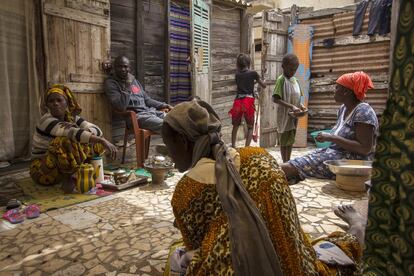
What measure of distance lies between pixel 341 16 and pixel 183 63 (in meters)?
3.68

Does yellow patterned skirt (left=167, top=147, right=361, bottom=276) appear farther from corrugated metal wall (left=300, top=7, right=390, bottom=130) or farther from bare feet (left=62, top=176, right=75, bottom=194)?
corrugated metal wall (left=300, top=7, right=390, bottom=130)

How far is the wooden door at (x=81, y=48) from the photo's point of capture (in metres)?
4.47

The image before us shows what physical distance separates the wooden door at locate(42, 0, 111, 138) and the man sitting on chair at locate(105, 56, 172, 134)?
0.24 metres

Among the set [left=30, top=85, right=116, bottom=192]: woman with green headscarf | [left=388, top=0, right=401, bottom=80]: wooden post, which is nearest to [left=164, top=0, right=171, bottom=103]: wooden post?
[left=30, top=85, right=116, bottom=192]: woman with green headscarf

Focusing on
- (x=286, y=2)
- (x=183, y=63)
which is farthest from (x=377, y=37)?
(x=286, y=2)

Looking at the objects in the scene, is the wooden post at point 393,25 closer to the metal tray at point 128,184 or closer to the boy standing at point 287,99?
the boy standing at point 287,99

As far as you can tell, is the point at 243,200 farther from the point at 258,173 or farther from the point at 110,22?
the point at 110,22

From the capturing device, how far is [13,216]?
3139 mm

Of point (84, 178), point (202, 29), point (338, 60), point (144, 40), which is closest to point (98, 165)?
point (84, 178)

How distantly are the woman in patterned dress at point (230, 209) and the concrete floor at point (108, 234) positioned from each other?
0.99 m

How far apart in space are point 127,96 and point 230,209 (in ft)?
13.6

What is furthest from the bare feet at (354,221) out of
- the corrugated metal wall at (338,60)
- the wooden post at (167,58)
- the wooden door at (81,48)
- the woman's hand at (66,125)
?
the corrugated metal wall at (338,60)

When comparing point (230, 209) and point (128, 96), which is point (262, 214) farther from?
point (128, 96)

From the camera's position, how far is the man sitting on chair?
496 centimetres
